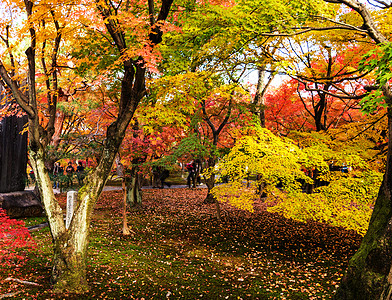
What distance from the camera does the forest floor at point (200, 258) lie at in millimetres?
5527

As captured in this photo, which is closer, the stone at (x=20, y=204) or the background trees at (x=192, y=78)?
the background trees at (x=192, y=78)

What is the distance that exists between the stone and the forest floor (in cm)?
43

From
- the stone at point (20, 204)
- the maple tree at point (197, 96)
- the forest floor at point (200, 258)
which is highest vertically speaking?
the maple tree at point (197, 96)

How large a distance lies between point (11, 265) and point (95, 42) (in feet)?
18.8

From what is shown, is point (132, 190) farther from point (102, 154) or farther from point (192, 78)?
point (102, 154)

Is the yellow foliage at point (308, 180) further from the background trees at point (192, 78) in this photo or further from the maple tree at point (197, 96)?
the maple tree at point (197, 96)

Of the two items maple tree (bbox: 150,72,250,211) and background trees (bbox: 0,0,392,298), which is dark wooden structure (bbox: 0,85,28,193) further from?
maple tree (bbox: 150,72,250,211)

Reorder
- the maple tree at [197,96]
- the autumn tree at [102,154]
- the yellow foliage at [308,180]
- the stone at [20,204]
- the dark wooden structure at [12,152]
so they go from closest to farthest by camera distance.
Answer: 1. the autumn tree at [102,154]
2. the yellow foliage at [308,180]
3. the maple tree at [197,96]
4. the stone at [20,204]
5. the dark wooden structure at [12,152]

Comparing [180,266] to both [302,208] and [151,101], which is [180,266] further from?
[151,101]

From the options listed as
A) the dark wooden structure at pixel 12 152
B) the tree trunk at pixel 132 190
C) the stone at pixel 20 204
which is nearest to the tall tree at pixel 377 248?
the stone at pixel 20 204

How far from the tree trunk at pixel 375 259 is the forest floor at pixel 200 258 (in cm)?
200

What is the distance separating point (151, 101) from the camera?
10281 mm

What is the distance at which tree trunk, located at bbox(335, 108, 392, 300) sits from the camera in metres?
3.93

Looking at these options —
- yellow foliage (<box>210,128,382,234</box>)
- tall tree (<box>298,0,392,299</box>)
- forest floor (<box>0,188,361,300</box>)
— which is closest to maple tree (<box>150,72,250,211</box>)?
yellow foliage (<box>210,128,382,234</box>)
